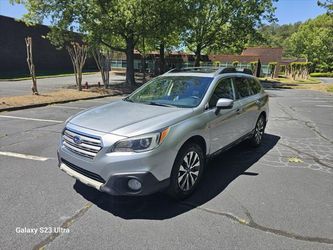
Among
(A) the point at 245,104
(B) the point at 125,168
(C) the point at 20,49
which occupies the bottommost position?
(B) the point at 125,168

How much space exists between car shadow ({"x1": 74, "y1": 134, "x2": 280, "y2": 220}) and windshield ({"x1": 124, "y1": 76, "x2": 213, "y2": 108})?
128 cm

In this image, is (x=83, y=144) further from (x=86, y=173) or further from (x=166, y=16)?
(x=166, y=16)

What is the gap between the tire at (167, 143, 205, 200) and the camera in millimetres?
3602

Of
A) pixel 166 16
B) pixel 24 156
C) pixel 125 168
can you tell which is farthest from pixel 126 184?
pixel 166 16

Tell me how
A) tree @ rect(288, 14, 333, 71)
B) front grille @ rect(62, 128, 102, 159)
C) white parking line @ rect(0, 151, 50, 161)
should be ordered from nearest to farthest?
front grille @ rect(62, 128, 102, 159)
white parking line @ rect(0, 151, 50, 161)
tree @ rect(288, 14, 333, 71)

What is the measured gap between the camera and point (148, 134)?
3307 millimetres

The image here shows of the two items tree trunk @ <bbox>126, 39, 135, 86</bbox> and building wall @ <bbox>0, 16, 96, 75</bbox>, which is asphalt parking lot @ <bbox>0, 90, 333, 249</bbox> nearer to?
tree trunk @ <bbox>126, 39, 135, 86</bbox>

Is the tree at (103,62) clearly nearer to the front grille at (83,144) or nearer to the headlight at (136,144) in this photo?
the front grille at (83,144)

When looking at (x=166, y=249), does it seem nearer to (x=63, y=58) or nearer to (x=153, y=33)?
(x=153, y=33)

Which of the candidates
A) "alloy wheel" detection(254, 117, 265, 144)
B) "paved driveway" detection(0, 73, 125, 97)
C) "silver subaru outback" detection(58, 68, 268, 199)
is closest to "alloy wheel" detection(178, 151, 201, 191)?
"silver subaru outback" detection(58, 68, 268, 199)

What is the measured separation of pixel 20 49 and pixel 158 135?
3314 centimetres

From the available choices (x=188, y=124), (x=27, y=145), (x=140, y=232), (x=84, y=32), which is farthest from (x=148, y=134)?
(x=84, y=32)

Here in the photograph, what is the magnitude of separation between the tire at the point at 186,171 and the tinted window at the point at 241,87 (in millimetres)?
1827

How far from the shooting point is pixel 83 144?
3.47 metres
